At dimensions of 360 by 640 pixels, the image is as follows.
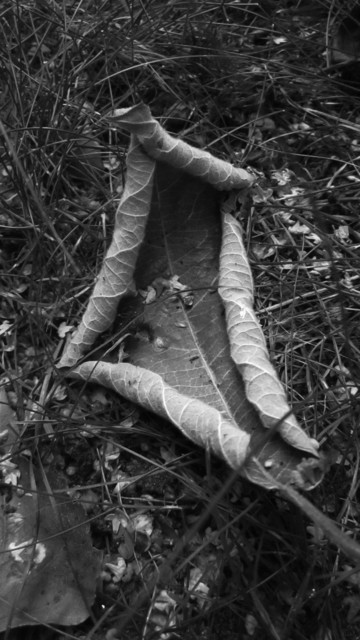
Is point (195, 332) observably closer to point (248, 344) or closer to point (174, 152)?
point (248, 344)

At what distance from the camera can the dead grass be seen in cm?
172

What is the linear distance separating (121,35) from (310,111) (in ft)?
2.59

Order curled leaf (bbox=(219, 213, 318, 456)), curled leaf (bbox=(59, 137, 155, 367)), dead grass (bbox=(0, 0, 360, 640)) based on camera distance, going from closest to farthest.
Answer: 1. curled leaf (bbox=(219, 213, 318, 456))
2. dead grass (bbox=(0, 0, 360, 640))
3. curled leaf (bbox=(59, 137, 155, 367))

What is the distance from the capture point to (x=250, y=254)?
2.26m

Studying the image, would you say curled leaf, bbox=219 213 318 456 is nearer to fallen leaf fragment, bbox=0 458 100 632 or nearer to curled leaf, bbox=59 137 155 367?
curled leaf, bbox=59 137 155 367

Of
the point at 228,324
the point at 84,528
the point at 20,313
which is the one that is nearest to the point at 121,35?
the point at 20,313

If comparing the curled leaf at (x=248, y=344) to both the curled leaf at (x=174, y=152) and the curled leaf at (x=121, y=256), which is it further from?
the curled leaf at (x=121, y=256)

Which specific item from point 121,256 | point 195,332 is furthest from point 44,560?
point 121,256

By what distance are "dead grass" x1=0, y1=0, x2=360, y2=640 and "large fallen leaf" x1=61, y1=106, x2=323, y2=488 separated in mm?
131

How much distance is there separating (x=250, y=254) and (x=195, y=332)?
1.34 ft

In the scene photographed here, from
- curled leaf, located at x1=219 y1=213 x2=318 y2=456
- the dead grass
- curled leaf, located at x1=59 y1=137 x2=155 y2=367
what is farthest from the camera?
curled leaf, located at x1=59 y1=137 x2=155 y2=367

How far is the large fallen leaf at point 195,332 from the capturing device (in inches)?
65.1

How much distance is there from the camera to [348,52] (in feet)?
8.38

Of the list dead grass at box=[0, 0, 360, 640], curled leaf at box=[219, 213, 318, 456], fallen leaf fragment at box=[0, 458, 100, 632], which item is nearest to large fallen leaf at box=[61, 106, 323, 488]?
curled leaf at box=[219, 213, 318, 456]
